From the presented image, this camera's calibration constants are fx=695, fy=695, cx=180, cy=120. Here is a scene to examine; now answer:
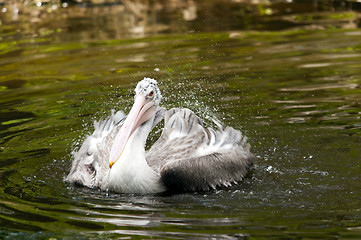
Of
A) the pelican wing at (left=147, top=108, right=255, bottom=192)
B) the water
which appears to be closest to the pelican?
the pelican wing at (left=147, top=108, right=255, bottom=192)

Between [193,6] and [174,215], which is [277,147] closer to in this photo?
[174,215]

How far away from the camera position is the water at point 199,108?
18.2ft

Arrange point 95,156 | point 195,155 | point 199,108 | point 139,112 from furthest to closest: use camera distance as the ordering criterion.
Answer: point 199,108
point 95,156
point 195,155
point 139,112

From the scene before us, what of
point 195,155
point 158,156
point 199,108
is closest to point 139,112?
point 158,156

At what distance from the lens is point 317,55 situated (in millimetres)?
11766

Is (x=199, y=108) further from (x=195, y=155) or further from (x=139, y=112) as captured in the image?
(x=139, y=112)

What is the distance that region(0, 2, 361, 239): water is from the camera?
5.55 m

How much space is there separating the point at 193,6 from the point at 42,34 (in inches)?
165

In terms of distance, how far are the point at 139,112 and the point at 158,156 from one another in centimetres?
64

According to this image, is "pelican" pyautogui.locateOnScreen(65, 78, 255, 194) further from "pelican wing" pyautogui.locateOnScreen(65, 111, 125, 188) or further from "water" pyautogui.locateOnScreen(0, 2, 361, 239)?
"water" pyautogui.locateOnScreen(0, 2, 361, 239)

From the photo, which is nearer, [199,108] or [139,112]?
[139,112]

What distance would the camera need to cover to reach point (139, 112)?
260 inches

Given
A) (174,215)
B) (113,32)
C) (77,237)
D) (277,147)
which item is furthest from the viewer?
(113,32)

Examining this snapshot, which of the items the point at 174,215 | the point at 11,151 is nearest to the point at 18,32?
the point at 11,151
